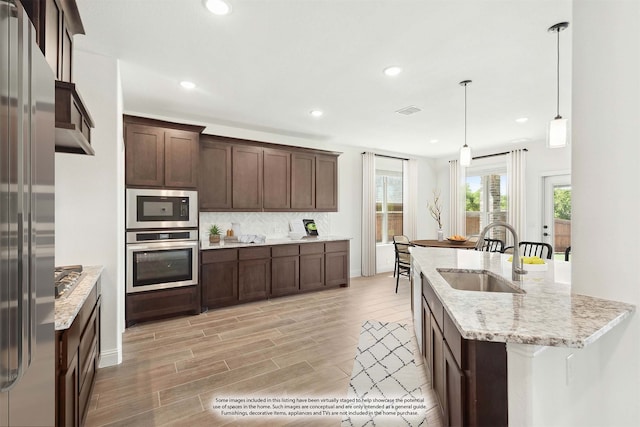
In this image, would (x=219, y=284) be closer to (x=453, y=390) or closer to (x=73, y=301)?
(x=73, y=301)

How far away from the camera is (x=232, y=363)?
2.73 meters

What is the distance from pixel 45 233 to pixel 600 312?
2.01 meters

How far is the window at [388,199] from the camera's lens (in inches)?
267

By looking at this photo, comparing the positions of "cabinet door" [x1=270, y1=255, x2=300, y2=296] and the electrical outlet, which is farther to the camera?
"cabinet door" [x1=270, y1=255, x2=300, y2=296]

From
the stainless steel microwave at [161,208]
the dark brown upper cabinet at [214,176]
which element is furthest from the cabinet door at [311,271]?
the stainless steel microwave at [161,208]

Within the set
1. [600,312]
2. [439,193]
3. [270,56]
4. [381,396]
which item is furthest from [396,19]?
[439,193]

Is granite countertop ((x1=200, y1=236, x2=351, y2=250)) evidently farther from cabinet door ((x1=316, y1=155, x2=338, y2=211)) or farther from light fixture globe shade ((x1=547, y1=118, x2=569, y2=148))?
light fixture globe shade ((x1=547, y1=118, x2=569, y2=148))

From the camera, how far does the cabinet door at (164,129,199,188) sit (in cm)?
381

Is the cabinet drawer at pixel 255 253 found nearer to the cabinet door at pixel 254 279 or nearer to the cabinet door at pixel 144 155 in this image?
the cabinet door at pixel 254 279

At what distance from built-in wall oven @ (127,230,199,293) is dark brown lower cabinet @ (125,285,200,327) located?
0.07m

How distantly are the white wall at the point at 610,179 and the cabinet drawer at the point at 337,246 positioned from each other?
3937 mm

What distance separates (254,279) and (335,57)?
315 cm

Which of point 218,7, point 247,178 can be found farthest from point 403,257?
point 218,7

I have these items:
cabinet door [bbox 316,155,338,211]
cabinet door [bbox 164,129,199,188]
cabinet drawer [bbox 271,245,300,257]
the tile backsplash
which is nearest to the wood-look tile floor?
cabinet drawer [bbox 271,245,300,257]
